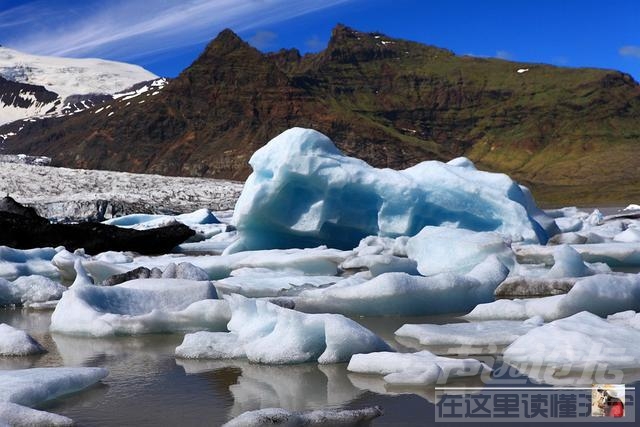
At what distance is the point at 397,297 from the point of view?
24.6 feet

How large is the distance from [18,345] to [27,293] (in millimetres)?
3815

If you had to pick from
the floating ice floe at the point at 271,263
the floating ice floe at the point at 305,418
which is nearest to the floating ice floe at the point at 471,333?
the floating ice floe at the point at 305,418

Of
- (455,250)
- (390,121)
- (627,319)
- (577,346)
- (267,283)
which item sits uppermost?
(577,346)

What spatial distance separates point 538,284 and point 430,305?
1.49 meters

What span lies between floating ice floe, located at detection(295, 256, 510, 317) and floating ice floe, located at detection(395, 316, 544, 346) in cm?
107

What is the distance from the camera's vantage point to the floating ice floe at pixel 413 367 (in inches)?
180

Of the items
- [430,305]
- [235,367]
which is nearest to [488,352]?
[235,367]

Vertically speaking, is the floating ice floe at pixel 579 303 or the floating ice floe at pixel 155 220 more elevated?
the floating ice floe at pixel 579 303

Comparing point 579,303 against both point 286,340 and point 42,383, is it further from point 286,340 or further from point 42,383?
point 42,383

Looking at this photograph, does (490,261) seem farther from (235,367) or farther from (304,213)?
(304,213)

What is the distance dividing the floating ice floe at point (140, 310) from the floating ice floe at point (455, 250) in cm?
382

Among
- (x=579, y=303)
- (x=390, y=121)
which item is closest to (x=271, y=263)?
(x=579, y=303)

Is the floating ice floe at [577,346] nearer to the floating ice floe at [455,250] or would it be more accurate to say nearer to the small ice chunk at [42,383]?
the small ice chunk at [42,383]

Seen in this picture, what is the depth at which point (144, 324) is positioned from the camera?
22.2 feet
